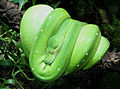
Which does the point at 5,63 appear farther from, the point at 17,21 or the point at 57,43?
the point at 57,43

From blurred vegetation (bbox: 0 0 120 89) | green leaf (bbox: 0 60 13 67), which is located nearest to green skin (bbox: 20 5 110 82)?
blurred vegetation (bbox: 0 0 120 89)

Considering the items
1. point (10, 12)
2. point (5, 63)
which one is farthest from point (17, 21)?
point (5, 63)

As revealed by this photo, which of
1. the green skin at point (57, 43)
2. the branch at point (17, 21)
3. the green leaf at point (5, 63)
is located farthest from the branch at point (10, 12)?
the green leaf at point (5, 63)

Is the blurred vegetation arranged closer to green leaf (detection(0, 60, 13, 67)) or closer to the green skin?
green leaf (detection(0, 60, 13, 67))

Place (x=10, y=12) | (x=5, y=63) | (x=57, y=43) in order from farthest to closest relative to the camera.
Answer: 1. (x=5, y=63)
2. (x=10, y=12)
3. (x=57, y=43)

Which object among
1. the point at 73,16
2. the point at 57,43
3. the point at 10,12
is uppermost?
the point at 10,12

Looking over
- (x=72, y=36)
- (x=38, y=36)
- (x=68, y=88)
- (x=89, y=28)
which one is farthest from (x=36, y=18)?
(x=68, y=88)

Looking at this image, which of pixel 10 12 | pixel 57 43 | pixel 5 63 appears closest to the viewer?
pixel 57 43
